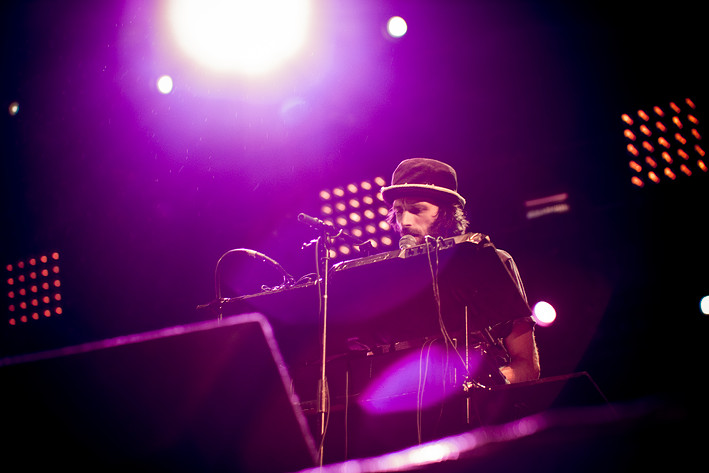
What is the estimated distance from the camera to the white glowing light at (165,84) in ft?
15.2

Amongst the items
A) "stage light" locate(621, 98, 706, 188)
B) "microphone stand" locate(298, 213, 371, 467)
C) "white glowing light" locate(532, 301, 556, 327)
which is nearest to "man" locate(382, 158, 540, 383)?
"microphone stand" locate(298, 213, 371, 467)

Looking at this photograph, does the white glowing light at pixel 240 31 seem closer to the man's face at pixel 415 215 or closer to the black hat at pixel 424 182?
the black hat at pixel 424 182

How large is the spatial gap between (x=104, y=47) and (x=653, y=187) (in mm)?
4756

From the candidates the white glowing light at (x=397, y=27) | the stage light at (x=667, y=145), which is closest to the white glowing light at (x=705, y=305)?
the stage light at (x=667, y=145)

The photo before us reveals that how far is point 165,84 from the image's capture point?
4.68m

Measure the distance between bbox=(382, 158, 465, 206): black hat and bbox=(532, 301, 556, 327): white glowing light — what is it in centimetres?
240

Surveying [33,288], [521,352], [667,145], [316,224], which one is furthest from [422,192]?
[33,288]

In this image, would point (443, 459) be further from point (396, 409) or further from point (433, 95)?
point (433, 95)

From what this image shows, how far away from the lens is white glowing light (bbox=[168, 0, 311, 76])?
13.6 ft

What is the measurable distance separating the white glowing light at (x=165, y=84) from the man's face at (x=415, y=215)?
2.82 metres

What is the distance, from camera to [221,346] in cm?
87

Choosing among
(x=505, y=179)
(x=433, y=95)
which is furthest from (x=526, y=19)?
(x=505, y=179)

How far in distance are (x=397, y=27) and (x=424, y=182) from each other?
2066mm

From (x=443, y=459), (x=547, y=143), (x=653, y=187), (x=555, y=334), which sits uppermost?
(x=547, y=143)
